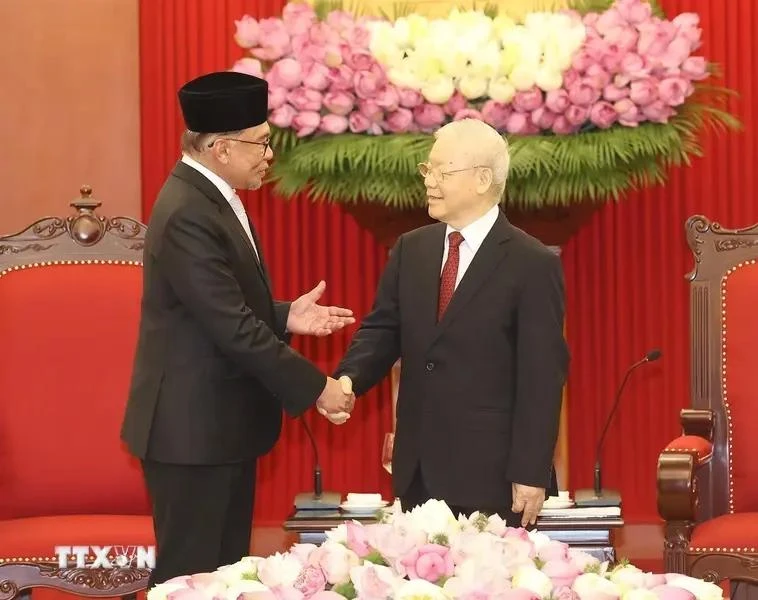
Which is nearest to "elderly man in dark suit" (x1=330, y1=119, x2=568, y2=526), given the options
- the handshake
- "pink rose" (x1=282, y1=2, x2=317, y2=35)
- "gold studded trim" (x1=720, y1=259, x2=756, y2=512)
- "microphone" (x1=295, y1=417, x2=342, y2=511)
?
the handshake

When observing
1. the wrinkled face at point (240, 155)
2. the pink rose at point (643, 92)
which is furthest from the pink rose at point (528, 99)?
the wrinkled face at point (240, 155)

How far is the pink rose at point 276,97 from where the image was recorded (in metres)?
3.71

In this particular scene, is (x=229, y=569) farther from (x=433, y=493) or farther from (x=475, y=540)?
(x=433, y=493)

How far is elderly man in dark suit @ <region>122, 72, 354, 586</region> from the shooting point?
3.06 meters

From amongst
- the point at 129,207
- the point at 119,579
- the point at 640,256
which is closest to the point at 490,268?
the point at 119,579

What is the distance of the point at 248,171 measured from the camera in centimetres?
320

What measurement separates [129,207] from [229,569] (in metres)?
3.23

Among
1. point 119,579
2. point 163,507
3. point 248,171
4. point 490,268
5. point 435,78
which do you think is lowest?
point 119,579

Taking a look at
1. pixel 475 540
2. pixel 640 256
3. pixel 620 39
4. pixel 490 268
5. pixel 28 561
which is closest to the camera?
pixel 475 540

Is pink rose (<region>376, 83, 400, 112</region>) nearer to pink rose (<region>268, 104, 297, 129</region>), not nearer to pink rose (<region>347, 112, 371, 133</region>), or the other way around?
pink rose (<region>347, 112, 371, 133</region>)

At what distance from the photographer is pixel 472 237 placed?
3.12 metres

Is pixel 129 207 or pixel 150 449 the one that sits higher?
pixel 129 207

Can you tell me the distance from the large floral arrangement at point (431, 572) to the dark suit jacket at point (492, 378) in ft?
3.56

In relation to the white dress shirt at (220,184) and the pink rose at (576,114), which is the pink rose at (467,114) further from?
the white dress shirt at (220,184)
